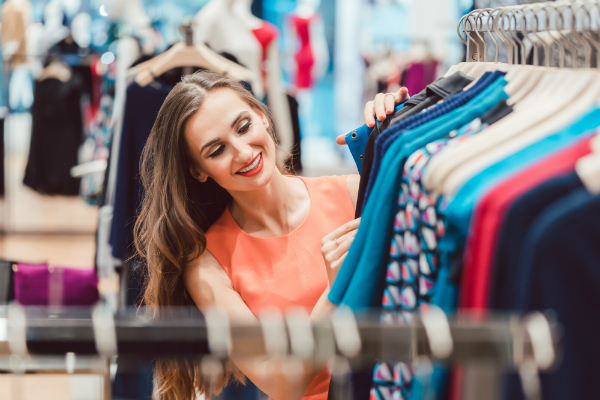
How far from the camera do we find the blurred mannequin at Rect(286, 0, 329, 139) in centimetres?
569

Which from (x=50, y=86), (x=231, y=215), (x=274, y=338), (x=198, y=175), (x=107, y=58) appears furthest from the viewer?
(x=50, y=86)

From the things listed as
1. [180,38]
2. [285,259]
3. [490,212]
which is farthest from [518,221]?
[180,38]

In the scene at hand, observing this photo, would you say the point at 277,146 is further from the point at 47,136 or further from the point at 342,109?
the point at 342,109

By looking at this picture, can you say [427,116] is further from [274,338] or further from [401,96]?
[274,338]

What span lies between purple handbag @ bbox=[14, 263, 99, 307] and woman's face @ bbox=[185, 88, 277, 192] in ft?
2.63

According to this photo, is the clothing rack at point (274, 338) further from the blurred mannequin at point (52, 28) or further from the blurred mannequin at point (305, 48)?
the blurred mannequin at point (305, 48)

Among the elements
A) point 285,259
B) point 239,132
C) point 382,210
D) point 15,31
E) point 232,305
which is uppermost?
point 15,31

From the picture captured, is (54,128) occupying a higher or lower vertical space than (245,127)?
higher

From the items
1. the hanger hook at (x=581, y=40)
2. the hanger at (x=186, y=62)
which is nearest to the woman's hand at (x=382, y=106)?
the hanger hook at (x=581, y=40)

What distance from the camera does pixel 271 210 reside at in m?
1.54

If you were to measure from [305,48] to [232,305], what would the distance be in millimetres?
4708

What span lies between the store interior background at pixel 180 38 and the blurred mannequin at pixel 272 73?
1.22ft

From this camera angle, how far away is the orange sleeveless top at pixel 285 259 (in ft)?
4.67

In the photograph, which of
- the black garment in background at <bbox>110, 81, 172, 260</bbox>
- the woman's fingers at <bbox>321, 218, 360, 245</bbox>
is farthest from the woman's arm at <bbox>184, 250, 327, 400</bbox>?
the black garment in background at <bbox>110, 81, 172, 260</bbox>
